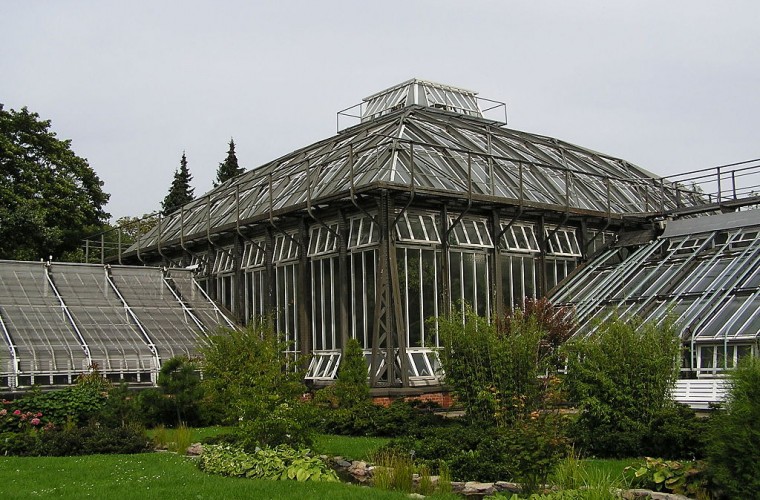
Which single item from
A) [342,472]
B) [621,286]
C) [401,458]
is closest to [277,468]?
[342,472]

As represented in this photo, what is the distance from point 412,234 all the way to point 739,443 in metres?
15.3

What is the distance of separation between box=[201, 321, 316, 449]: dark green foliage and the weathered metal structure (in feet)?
13.5

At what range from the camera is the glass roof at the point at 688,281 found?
21.8 metres

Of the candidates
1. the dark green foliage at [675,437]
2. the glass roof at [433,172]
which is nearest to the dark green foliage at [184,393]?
the glass roof at [433,172]

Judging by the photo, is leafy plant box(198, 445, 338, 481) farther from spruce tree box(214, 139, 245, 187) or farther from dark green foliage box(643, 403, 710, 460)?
spruce tree box(214, 139, 245, 187)

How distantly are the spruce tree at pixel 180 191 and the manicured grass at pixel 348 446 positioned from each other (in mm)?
44017

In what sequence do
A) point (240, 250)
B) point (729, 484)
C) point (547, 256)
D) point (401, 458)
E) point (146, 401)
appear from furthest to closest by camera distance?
point (240, 250) → point (547, 256) → point (146, 401) → point (401, 458) → point (729, 484)

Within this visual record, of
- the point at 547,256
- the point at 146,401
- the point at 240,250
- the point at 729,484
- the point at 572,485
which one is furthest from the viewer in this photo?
the point at 240,250

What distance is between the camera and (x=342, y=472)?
1384cm

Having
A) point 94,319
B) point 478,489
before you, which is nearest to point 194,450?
point 478,489

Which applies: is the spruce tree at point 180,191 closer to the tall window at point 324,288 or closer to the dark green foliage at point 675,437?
the tall window at point 324,288

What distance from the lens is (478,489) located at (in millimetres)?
11688

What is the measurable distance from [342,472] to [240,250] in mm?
18134

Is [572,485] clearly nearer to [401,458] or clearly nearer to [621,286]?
[401,458]
